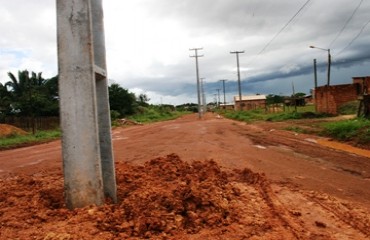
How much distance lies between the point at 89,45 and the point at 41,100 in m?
40.5

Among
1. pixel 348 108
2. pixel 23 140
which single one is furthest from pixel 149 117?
pixel 23 140

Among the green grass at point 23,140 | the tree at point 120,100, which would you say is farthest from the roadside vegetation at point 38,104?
the green grass at point 23,140

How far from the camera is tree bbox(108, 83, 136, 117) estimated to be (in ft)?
168

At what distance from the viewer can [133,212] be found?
4.04 meters

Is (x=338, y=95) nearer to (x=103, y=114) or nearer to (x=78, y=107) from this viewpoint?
(x=103, y=114)

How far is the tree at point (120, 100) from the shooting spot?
2015 inches

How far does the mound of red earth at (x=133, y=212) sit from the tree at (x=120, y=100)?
151 feet

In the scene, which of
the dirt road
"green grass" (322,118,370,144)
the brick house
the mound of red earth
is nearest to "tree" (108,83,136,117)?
the brick house

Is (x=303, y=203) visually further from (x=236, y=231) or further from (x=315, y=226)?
(x=236, y=231)

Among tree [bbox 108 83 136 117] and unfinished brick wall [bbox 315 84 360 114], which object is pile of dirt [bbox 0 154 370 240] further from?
tree [bbox 108 83 136 117]

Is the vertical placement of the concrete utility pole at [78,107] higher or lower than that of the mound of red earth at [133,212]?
higher

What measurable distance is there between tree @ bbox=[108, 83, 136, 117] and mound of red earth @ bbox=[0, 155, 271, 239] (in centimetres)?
4607

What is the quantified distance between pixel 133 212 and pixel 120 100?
1913 inches

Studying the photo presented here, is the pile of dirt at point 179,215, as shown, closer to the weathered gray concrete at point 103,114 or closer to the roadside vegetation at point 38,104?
the weathered gray concrete at point 103,114
